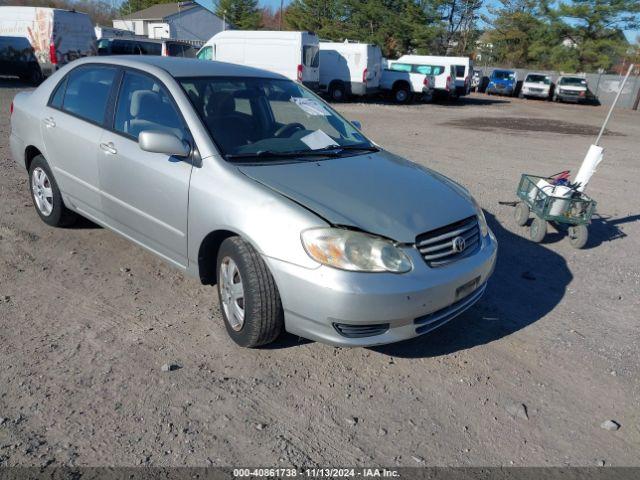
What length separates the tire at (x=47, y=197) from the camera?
189 inches

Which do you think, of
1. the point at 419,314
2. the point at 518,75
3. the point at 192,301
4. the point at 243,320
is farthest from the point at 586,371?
the point at 518,75

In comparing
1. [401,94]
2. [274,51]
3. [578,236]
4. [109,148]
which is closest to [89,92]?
[109,148]

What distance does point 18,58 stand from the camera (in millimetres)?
19562

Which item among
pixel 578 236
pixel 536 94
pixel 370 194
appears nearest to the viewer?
pixel 370 194

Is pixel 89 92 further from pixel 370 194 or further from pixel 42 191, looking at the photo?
pixel 370 194

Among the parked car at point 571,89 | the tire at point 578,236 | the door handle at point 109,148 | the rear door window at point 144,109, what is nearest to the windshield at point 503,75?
the parked car at point 571,89

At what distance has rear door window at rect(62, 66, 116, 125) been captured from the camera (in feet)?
13.8

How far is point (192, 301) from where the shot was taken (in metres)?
3.88

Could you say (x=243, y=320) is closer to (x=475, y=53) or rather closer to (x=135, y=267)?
(x=135, y=267)

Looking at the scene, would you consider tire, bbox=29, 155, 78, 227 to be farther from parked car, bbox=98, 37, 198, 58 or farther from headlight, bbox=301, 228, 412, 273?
parked car, bbox=98, 37, 198, 58

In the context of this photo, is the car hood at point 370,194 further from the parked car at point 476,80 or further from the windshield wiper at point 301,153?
the parked car at point 476,80

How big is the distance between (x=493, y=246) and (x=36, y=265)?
3533 mm

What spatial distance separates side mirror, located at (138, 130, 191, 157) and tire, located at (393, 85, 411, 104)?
23.4 metres

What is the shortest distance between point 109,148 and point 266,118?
3.90 ft
